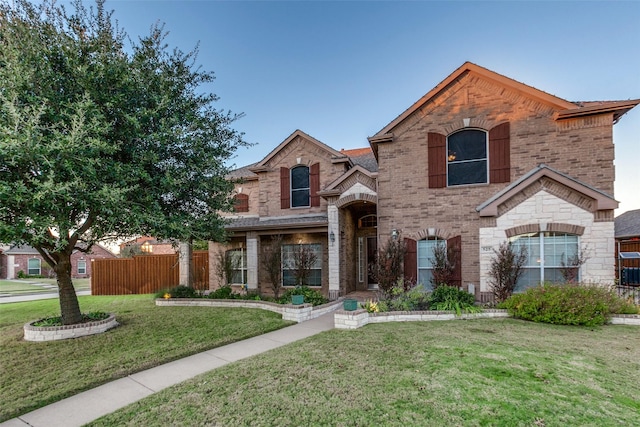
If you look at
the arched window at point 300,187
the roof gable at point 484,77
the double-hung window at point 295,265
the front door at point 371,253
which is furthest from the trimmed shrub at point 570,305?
the arched window at point 300,187

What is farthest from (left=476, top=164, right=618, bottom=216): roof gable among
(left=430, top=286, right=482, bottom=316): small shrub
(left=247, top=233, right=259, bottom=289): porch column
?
(left=247, top=233, right=259, bottom=289): porch column

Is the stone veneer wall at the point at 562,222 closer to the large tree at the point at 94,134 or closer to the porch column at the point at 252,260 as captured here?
the large tree at the point at 94,134

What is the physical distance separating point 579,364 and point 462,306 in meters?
4.14

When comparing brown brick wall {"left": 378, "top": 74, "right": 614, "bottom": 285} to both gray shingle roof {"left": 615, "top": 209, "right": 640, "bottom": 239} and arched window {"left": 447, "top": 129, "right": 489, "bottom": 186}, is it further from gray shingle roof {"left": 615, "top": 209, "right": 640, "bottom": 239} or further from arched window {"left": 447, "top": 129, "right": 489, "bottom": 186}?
gray shingle roof {"left": 615, "top": 209, "right": 640, "bottom": 239}

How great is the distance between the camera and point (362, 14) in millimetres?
13828

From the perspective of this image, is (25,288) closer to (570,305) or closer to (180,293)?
(180,293)

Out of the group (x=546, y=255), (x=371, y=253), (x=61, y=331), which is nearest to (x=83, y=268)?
(x=61, y=331)

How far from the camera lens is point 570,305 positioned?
7867 millimetres

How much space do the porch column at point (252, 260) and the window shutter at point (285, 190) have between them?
2168 millimetres

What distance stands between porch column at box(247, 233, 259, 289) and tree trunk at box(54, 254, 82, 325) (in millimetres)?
6977

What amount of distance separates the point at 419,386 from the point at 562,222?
8658 mm

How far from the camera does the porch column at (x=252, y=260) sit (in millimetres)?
14391

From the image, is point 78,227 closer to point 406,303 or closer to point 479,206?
point 406,303

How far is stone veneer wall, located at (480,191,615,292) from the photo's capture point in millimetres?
9375
